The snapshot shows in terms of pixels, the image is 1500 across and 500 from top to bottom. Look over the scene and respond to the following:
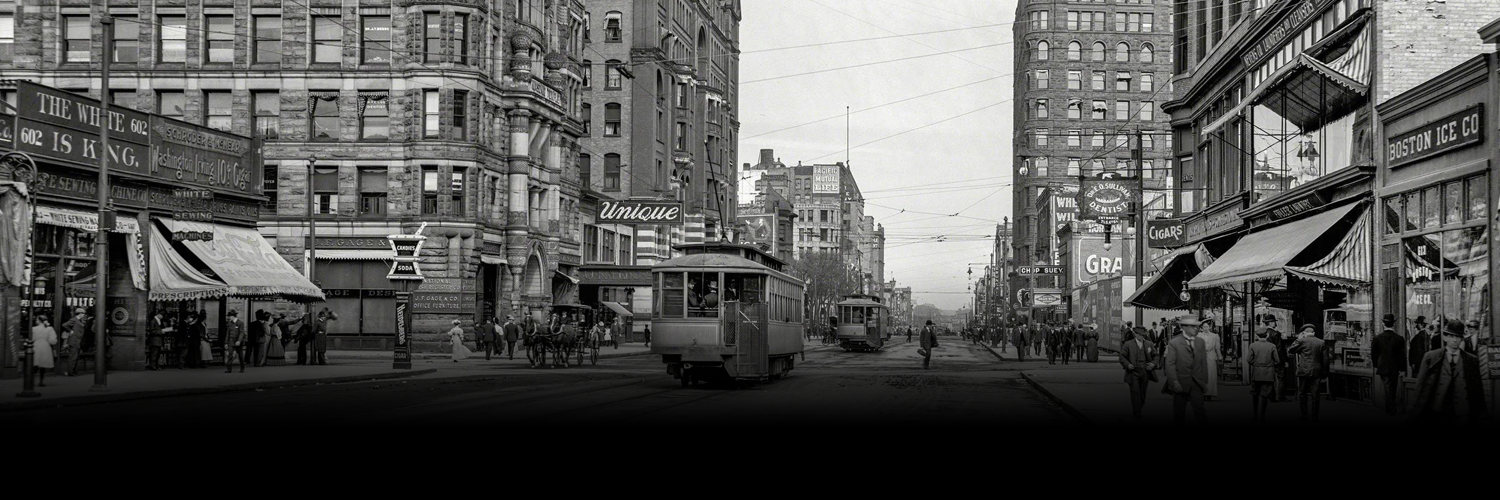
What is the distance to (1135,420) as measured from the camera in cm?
1839

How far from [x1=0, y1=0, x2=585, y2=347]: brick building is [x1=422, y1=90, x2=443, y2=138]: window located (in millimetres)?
52

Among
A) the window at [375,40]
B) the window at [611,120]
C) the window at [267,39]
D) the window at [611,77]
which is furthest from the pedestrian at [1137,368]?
the window at [611,77]

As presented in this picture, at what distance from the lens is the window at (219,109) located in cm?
4984

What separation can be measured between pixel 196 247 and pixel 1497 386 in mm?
28108

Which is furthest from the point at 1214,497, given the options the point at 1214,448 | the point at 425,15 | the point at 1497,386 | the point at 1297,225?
Answer: the point at 425,15

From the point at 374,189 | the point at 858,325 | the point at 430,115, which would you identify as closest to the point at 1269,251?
the point at 430,115

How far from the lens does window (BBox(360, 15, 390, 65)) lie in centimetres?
4997

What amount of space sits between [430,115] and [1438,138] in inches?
1503

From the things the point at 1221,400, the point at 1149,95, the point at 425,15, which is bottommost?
the point at 1221,400

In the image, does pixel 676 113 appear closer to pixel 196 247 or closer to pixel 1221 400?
pixel 196 247

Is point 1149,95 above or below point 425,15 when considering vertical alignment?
above

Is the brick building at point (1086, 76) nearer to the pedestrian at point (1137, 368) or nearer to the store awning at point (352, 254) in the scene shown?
the store awning at point (352, 254)

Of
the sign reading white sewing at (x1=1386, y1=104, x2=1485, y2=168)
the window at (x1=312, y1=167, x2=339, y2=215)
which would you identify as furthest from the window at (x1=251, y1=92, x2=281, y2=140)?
the sign reading white sewing at (x1=1386, y1=104, x2=1485, y2=168)

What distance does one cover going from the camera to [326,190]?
166 feet
